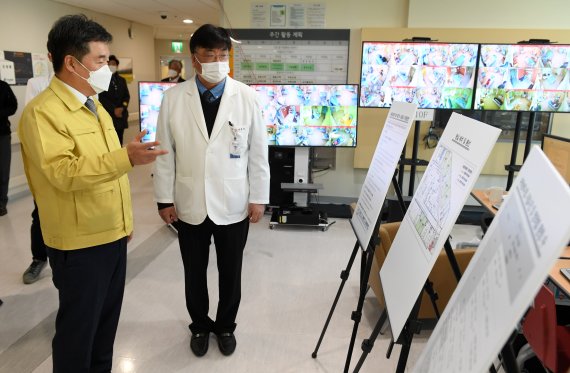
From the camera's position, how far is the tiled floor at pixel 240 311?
221cm

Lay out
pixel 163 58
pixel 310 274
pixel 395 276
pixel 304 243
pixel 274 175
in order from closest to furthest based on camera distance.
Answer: pixel 395 276 < pixel 310 274 < pixel 304 243 < pixel 274 175 < pixel 163 58

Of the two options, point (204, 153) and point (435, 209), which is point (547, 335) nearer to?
A: point (435, 209)

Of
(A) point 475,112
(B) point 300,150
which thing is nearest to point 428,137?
(A) point 475,112

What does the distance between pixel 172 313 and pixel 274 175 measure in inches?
83.8

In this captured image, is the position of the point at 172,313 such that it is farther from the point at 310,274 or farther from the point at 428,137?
the point at 428,137

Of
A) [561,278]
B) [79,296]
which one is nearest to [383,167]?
[561,278]

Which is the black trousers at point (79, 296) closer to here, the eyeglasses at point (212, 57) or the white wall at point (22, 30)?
the eyeglasses at point (212, 57)

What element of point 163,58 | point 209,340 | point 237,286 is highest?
point 163,58

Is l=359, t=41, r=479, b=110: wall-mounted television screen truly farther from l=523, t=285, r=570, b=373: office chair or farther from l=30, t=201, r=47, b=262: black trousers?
l=30, t=201, r=47, b=262: black trousers

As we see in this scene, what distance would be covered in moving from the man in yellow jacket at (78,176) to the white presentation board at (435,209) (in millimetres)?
926

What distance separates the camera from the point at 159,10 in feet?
22.1

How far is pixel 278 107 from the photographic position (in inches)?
163

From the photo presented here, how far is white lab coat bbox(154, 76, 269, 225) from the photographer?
2018 mm

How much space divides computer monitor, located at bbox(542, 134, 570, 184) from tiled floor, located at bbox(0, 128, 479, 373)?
4.00 feet
